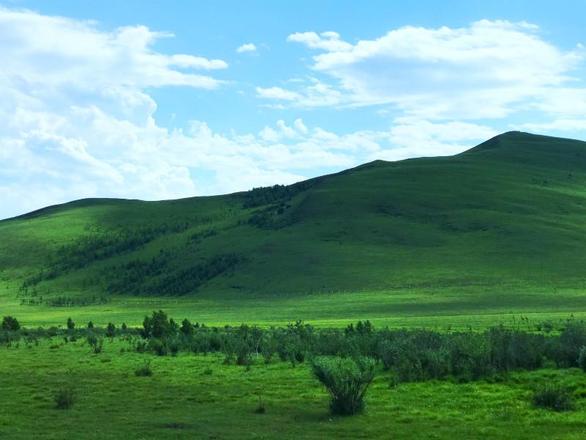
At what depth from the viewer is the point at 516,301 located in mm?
89312

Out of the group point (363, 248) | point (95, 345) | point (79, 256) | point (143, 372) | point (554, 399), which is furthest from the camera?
point (79, 256)

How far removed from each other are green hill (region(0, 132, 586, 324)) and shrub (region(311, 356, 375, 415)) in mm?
79069

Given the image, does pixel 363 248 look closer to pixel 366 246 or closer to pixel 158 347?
pixel 366 246

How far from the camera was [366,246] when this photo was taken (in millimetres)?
138625

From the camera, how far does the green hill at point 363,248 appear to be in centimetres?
11675

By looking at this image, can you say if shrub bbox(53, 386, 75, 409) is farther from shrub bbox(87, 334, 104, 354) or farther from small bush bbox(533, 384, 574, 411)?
shrub bbox(87, 334, 104, 354)

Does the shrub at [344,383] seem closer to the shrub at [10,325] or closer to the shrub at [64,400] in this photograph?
the shrub at [64,400]

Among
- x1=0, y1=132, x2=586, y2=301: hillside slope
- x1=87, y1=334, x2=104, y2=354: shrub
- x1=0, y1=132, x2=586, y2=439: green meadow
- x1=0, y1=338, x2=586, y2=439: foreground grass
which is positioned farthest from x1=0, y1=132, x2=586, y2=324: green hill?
x1=0, y1=338, x2=586, y2=439: foreground grass

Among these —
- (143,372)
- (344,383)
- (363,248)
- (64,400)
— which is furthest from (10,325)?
(363,248)

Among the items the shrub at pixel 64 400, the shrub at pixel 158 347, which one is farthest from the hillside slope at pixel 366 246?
the shrub at pixel 64 400

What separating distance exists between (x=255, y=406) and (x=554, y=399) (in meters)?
10.1

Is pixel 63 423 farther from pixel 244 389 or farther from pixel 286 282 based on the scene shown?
pixel 286 282

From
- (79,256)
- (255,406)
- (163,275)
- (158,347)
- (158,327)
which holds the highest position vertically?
(79,256)

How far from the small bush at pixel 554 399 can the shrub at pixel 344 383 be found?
5.53 metres
